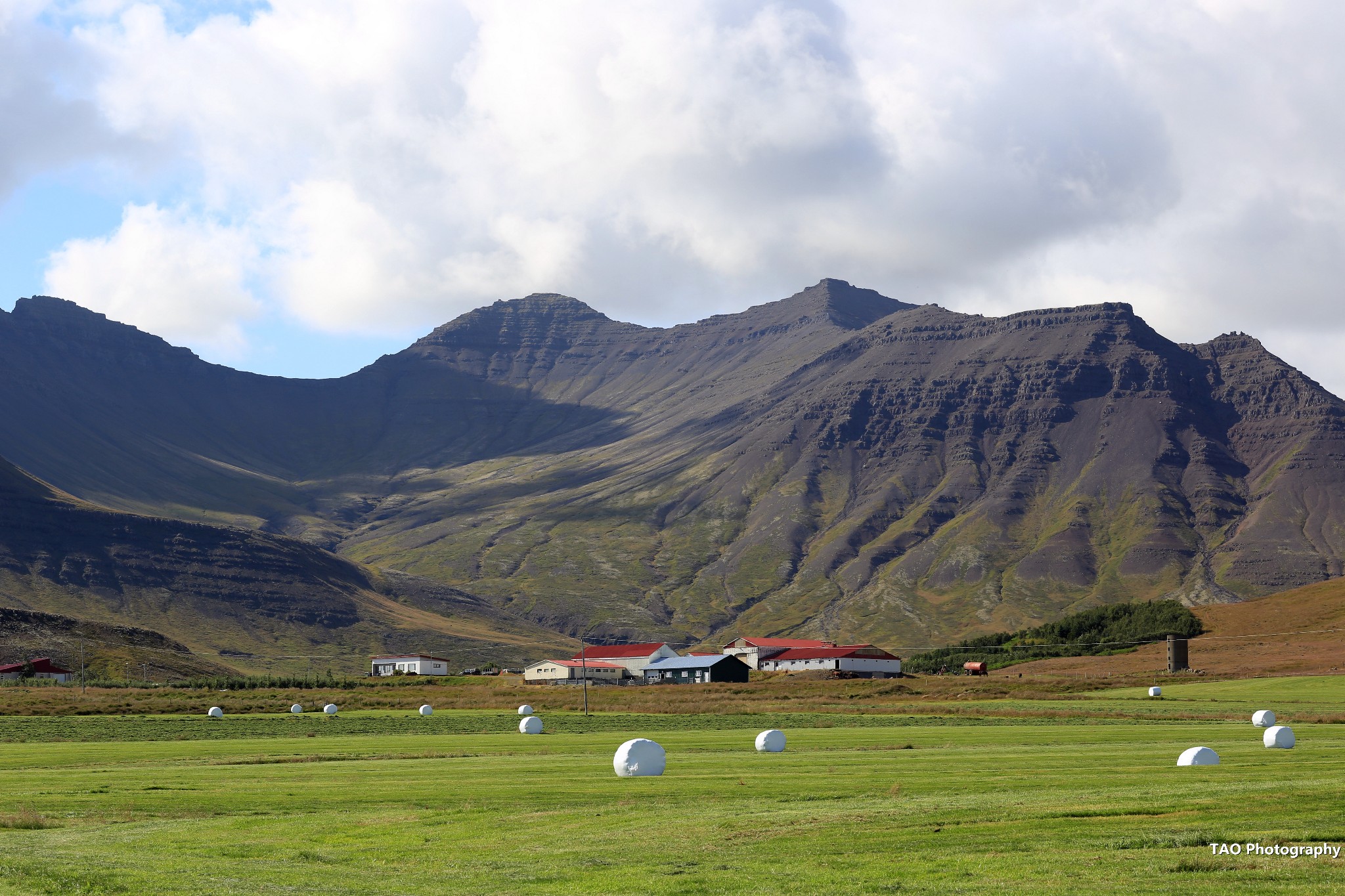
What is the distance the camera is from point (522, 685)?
165625 mm

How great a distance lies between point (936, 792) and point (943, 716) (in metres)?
58.5

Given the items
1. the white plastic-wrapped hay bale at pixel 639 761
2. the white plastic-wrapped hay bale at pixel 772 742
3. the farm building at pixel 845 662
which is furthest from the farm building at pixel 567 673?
the white plastic-wrapped hay bale at pixel 639 761

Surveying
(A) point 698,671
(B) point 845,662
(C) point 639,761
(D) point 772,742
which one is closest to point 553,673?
(A) point 698,671

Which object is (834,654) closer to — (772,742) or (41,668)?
(41,668)

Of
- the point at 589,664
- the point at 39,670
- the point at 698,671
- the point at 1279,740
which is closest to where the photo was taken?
the point at 1279,740

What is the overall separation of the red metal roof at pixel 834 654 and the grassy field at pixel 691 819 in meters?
120

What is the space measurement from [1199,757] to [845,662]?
14364 cm

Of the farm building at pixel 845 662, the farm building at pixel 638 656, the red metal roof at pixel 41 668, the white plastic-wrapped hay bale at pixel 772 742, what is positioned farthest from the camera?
the farm building at pixel 638 656

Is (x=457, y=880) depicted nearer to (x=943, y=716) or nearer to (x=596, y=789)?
(x=596, y=789)

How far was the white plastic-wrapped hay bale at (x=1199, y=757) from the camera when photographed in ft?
138

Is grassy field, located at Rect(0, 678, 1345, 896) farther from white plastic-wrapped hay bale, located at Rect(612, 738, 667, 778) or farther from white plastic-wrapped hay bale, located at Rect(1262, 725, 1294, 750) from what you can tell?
white plastic-wrapped hay bale, located at Rect(1262, 725, 1294, 750)

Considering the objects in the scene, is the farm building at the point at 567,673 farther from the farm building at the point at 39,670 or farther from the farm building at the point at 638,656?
the farm building at the point at 39,670

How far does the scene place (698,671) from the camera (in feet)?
581

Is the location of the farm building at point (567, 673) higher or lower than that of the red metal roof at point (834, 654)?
lower
